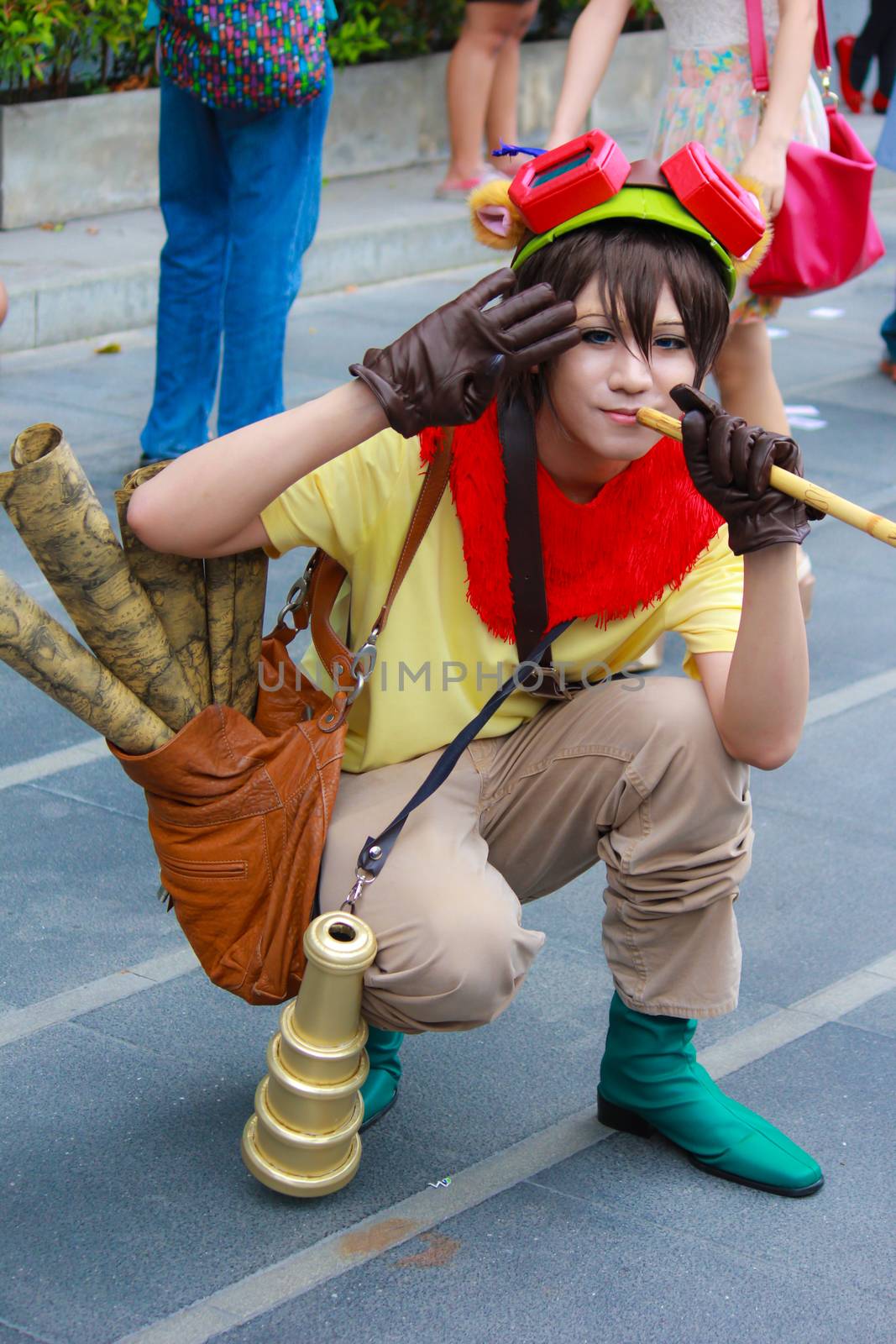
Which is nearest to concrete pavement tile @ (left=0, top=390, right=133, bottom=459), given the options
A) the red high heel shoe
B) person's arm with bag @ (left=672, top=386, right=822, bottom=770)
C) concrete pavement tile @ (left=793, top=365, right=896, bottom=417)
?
concrete pavement tile @ (left=793, top=365, right=896, bottom=417)

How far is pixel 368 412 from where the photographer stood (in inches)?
71.3

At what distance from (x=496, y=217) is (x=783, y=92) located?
1553 mm

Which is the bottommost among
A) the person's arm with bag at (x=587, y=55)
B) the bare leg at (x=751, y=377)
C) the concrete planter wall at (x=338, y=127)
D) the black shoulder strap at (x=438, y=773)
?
the concrete planter wall at (x=338, y=127)

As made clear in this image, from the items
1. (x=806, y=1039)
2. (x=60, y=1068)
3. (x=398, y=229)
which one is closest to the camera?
(x=60, y=1068)

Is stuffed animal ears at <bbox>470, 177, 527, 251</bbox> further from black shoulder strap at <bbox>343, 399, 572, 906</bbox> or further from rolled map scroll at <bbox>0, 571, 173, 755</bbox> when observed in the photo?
rolled map scroll at <bbox>0, 571, 173, 755</bbox>

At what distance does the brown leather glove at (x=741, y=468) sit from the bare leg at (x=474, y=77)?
570cm

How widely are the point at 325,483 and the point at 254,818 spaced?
15.2 inches

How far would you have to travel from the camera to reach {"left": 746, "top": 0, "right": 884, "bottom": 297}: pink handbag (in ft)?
11.4

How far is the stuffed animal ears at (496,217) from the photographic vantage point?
80.6 inches

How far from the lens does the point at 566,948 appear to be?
103 inches

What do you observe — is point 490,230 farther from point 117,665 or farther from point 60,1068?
point 60,1068

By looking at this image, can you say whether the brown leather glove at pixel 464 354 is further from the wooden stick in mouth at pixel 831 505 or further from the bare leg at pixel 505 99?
the bare leg at pixel 505 99

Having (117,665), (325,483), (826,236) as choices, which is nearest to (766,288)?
(826,236)

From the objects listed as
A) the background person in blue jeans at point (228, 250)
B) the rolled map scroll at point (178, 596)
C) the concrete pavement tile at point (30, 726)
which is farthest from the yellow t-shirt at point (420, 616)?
the background person in blue jeans at point (228, 250)
